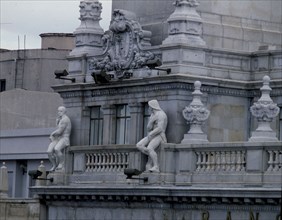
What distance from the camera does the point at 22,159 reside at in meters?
74.3

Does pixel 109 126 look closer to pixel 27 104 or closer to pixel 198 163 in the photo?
pixel 198 163

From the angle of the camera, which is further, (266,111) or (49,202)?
(49,202)

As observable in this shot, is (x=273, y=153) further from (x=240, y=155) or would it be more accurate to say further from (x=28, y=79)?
(x=28, y=79)

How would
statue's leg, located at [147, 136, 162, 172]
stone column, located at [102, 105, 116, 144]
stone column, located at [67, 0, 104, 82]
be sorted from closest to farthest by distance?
statue's leg, located at [147, 136, 162, 172], stone column, located at [102, 105, 116, 144], stone column, located at [67, 0, 104, 82]

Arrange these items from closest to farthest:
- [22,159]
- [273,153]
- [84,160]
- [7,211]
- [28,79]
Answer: [273,153] < [84,160] < [7,211] < [22,159] < [28,79]

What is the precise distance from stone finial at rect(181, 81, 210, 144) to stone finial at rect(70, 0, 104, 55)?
6503mm

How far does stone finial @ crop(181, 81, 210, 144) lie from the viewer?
54.1 m

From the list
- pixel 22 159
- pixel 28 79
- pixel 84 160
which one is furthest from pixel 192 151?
pixel 28 79

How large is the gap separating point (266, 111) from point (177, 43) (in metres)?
4.71

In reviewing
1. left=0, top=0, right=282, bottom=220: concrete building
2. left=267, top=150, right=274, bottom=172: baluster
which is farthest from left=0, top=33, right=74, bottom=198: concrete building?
left=267, top=150, right=274, bottom=172: baluster

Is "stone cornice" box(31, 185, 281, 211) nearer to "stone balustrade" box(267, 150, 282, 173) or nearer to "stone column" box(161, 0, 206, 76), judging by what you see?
"stone balustrade" box(267, 150, 282, 173)

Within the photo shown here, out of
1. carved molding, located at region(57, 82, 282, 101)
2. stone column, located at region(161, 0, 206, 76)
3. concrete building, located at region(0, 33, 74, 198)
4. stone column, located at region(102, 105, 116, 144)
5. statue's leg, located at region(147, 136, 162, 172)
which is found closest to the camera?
statue's leg, located at region(147, 136, 162, 172)

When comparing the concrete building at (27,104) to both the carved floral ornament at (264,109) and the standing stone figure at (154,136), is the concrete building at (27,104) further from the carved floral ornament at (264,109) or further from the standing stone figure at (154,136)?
the carved floral ornament at (264,109)

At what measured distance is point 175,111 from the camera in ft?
182
